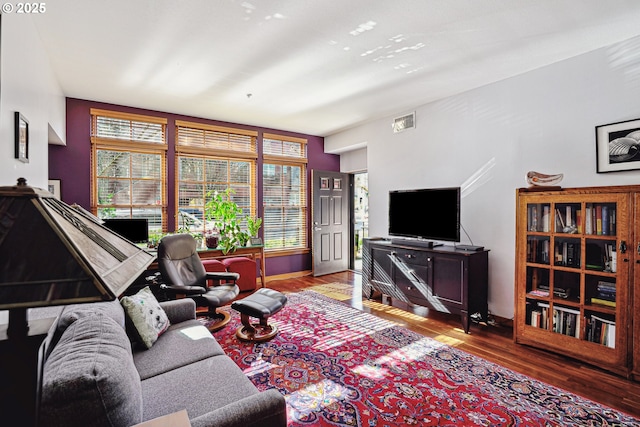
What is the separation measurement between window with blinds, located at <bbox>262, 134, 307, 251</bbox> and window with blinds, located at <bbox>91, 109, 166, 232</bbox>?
178cm

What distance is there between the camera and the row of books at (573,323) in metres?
2.61

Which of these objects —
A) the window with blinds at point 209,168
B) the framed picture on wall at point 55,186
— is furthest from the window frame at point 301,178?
the framed picture on wall at point 55,186

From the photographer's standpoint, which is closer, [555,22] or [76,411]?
[76,411]

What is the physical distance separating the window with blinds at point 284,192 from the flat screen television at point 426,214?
2.32 meters

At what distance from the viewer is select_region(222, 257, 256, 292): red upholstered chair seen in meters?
5.00

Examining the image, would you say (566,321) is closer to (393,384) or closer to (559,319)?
(559,319)

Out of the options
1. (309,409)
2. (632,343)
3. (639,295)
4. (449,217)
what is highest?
→ (449,217)

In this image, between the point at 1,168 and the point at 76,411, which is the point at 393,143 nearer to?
the point at 1,168

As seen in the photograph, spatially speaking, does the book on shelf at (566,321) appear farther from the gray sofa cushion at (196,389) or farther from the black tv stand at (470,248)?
the gray sofa cushion at (196,389)

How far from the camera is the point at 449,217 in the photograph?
3.82m

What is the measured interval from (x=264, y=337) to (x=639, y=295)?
317cm

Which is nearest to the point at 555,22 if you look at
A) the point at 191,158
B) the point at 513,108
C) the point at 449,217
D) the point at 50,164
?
the point at 513,108

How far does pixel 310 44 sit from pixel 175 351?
265 centimetres

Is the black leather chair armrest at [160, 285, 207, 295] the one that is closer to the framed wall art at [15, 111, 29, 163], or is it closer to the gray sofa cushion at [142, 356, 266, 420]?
the gray sofa cushion at [142, 356, 266, 420]
